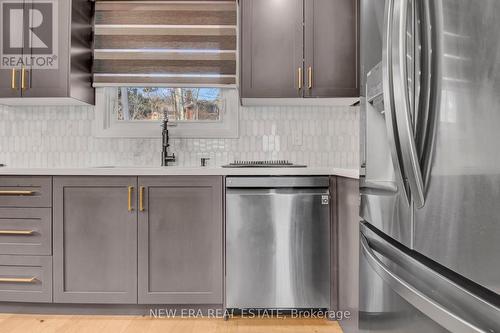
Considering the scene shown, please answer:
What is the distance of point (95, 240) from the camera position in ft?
7.42

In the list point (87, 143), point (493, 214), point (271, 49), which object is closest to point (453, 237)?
point (493, 214)

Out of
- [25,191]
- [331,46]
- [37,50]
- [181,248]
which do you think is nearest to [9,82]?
[37,50]

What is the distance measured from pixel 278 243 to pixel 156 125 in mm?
1394

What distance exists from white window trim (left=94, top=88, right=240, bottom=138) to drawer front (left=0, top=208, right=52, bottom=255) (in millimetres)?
851

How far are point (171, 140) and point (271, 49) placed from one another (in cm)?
103

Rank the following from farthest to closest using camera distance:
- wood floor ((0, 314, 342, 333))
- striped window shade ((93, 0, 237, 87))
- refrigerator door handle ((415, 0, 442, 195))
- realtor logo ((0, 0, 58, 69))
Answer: striped window shade ((93, 0, 237, 87)), realtor logo ((0, 0, 58, 69)), wood floor ((0, 314, 342, 333)), refrigerator door handle ((415, 0, 442, 195))

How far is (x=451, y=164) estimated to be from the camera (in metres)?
0.61

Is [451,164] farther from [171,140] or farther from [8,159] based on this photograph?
[8,159]

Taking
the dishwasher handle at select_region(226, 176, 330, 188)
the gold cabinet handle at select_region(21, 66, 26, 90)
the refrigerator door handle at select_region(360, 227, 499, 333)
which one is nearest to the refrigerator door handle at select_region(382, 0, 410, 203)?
the refrigerator door handle at select_region(360, 227, 499, 333)

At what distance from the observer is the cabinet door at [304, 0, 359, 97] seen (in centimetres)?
258

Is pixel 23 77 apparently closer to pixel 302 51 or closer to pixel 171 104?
pixel 171 104

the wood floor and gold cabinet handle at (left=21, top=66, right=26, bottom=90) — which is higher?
gold cabinet handle at (left=21, top=66, right=26, bottom=90)

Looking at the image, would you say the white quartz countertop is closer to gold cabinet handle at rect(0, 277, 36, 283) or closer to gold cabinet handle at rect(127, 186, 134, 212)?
gold cabinet handle at rect(127, 186, 134, 212)

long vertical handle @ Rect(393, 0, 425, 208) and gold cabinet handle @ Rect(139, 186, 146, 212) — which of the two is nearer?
long vertical handle @ Rect(393, 0, 425, 208)
